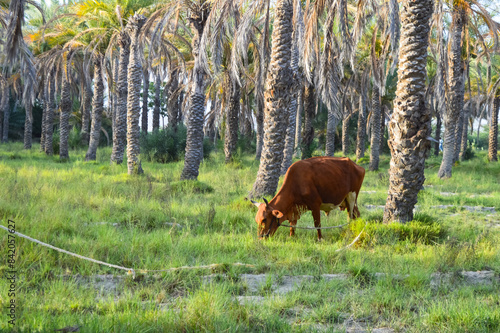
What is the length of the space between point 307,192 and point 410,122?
2207 mm

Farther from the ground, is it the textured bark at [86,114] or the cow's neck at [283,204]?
the textured bark at [86,114]

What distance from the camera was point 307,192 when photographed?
7.23 metres

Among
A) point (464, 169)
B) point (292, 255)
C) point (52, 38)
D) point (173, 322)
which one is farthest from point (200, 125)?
point (464, 169)

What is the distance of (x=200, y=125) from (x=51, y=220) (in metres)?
8.27

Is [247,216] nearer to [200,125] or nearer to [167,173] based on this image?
[200,125]

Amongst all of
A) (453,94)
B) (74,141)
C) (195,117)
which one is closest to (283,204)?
(195,117)

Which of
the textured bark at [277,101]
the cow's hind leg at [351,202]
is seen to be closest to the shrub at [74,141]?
the textured bark at [277,101]

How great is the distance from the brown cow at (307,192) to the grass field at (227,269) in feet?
1.13

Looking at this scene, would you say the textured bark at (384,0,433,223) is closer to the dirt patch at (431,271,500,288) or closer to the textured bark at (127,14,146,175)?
the dirt patch at (431,271,500,288)

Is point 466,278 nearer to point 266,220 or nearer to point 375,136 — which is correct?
point 266,220

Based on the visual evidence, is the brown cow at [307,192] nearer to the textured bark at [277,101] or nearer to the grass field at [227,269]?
the grass field at [227,269]

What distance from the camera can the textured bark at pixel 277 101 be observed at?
36.5 feet

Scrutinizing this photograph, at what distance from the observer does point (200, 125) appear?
14.8 m

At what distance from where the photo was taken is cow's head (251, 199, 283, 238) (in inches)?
265
